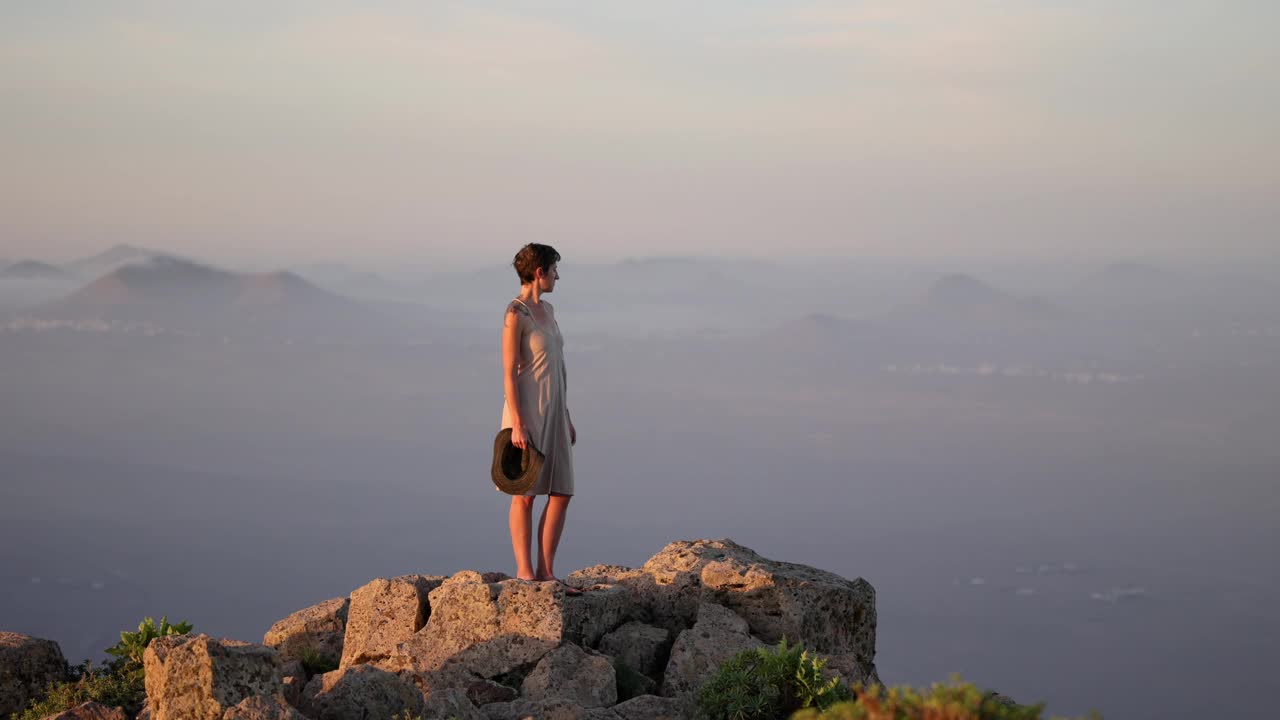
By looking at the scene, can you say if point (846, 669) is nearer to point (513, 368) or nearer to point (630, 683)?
point (630, 683)

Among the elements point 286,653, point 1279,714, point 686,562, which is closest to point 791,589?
point 686,562

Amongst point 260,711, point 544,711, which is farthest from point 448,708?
point 260,711

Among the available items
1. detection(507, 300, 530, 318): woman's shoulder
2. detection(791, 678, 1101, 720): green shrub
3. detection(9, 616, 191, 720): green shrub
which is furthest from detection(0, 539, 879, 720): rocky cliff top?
detection(791, 678, 1101, 720): green shrub

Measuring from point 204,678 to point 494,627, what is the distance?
2919 mm

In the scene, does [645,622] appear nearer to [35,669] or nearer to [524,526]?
[524,526]

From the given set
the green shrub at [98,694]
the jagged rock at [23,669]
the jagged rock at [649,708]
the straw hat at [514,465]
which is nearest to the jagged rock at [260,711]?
the jagged rock at [649,708]

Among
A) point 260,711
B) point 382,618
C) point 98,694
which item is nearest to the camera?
point 260,711

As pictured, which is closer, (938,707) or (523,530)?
(938,707)

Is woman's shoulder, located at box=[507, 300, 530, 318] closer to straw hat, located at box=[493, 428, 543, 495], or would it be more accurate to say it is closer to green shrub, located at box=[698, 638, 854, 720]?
straw hat, located at box=[493, 428, 543, 495]

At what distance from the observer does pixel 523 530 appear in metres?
12.0

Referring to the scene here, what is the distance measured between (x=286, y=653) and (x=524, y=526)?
9.98ft

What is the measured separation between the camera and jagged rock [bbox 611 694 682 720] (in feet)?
31.9

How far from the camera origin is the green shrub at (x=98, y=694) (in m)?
11.7

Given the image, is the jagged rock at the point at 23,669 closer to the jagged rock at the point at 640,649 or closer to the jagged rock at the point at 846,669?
the jagged rock at the point at 640,649
